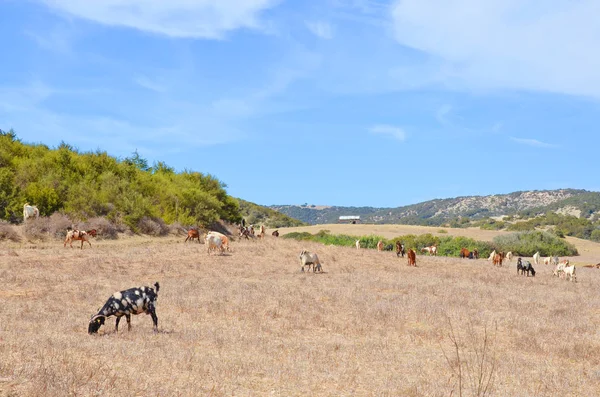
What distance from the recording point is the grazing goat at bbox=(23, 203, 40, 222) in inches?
1336

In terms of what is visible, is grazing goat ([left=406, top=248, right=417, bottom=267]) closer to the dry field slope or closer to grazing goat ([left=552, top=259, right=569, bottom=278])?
the dry field slope

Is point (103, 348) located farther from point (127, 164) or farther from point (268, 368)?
point (127, 164)

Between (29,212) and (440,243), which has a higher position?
(29,212)

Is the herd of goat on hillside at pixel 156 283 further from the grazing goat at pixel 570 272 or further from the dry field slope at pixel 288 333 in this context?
the dry field slope at pixel 288 333

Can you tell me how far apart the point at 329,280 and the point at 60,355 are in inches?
606

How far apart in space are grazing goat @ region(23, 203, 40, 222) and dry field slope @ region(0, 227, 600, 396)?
281 inches

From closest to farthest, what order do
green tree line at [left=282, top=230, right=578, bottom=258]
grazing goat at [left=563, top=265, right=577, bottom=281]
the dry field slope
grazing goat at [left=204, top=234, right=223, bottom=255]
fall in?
1. the dry field slope
2. grazing goat at [left=563, top=265, right=577, bottom=281]
3. grazing goat at [left=204, top=234, right=223, bottom=255]
4. green tree line at [left=282, top=230, right=578, bottom=258]

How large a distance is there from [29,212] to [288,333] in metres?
26.7

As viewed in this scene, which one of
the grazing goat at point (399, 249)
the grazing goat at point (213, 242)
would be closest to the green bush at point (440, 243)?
the grazing goat at point (399, 249)

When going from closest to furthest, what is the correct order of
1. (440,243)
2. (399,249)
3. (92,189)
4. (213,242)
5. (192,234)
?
(213,242), (192,234), (399,249), (92,189), (440,243)

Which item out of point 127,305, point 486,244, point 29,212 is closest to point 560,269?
point 127,305

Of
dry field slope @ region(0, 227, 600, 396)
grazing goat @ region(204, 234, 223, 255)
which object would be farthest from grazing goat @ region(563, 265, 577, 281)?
grazing goat @ region(204, 234, 223, 255)

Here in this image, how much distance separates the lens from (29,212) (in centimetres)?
3409

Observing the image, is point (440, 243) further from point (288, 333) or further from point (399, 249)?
point (288, 333)
